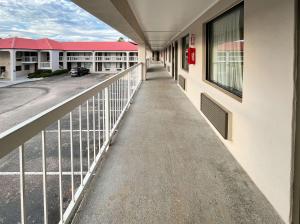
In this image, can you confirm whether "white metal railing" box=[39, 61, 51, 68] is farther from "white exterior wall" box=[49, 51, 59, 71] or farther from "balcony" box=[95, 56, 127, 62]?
"balcony" box=[95, 56, 127, 62]

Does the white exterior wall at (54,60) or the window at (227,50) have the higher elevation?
Result: the white exterior wall at (54,60)

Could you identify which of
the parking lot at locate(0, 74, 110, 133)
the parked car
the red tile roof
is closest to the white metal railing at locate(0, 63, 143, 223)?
the parking lot at locate(0, 74, 110, 133)

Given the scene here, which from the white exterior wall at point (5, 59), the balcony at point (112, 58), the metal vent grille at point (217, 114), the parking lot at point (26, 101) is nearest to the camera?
the metal vent grille at point (217, 114)

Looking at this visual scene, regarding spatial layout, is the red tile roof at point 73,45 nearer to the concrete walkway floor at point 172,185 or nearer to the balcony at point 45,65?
the balcony at point 45,65

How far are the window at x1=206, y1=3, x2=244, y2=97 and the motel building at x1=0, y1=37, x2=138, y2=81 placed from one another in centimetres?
3984

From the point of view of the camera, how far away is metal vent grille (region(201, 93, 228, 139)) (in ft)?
12.9

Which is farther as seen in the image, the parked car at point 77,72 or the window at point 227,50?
the parked car at point 77,72

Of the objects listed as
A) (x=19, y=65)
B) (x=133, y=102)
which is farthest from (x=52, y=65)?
(x=133, y=102)

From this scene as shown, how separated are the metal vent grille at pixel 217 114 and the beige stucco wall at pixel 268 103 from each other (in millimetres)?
225

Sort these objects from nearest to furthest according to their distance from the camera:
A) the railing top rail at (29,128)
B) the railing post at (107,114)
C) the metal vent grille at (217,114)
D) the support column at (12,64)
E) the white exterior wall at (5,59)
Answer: the railing top rail at (29,128), the railing post at (107,114), the metal vent grille at (217,114), the support column at (12,64), the white exterior wall at (5,59)

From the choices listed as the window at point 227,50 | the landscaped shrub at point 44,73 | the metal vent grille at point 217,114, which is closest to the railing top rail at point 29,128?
the metal vent grille at point 217,114

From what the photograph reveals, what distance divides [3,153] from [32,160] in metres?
3.76

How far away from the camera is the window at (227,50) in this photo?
151 inches

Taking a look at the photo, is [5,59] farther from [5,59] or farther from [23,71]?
[23,71]
